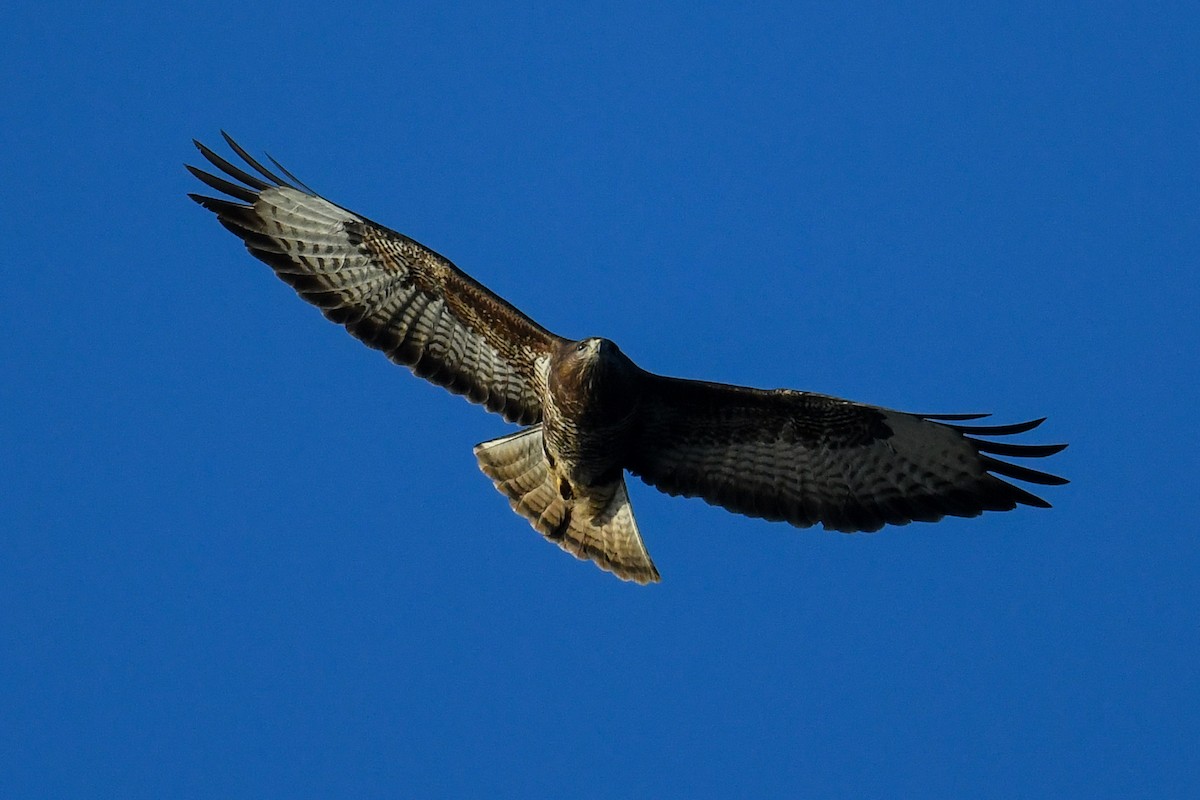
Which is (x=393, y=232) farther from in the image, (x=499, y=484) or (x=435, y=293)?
(x=499, y=484)

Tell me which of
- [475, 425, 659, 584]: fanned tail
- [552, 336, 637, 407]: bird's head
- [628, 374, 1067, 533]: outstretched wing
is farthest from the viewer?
[475, 425, 659, 584]: fanned tail

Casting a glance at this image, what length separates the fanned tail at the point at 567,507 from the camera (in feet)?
33.0

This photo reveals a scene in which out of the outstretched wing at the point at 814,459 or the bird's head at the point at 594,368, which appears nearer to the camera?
the bird's head at the point at 594,368

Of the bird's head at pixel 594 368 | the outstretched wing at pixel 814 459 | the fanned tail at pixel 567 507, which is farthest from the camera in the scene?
the fanned tail at pixel 567 507

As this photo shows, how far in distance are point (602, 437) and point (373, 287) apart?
6.40 feet

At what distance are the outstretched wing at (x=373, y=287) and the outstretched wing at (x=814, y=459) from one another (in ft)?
3.18

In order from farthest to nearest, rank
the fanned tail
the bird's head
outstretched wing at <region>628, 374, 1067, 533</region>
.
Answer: the fanned tail < outstretched wing at <region>628, 374, 1067, 533</region> < the bird's head

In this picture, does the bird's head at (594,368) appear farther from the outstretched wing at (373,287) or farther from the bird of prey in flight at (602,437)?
the outstretched wing at (373,287)

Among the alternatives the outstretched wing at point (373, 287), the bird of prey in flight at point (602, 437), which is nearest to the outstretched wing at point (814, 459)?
the bird of prey in flight at point (602, 437)

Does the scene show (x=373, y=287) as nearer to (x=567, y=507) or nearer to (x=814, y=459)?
(x=567, y=507)

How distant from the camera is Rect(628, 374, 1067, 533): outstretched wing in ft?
31.6

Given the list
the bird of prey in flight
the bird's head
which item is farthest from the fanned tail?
the bird's head

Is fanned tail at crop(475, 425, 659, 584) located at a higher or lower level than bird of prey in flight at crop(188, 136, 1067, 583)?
lower

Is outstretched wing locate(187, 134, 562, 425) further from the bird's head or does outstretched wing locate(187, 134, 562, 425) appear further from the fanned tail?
the bird's head
